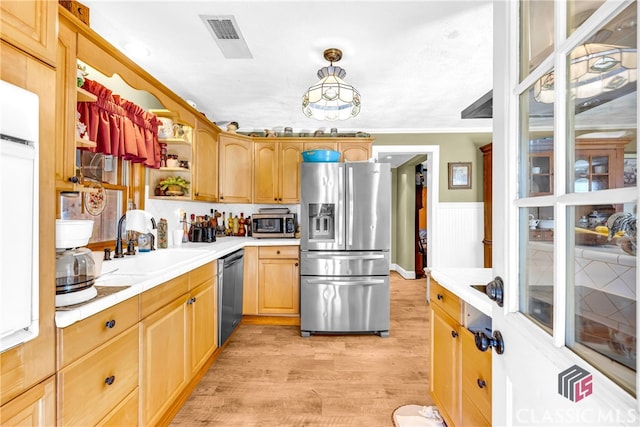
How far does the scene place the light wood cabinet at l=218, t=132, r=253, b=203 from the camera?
3559mm

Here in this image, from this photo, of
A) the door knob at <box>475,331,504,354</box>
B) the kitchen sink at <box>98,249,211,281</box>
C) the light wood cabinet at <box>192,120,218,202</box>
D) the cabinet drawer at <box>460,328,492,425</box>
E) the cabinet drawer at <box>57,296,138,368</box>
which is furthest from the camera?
the light wood cabinet at <box>192,120,218,202</box>

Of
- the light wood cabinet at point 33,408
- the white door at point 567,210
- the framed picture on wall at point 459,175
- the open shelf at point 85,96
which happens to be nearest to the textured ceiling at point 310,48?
the open shelf at point 85,96

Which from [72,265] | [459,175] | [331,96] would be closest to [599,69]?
[72,265]

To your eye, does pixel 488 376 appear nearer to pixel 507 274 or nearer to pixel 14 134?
pixel 507 274

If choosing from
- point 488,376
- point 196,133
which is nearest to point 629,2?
point 488,376

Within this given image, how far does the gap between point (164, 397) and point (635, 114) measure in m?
2.09

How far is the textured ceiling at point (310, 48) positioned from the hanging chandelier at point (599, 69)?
5.03 ft

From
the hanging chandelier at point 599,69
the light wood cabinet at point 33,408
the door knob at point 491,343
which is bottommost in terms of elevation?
the light wood cabinet at point 33,408

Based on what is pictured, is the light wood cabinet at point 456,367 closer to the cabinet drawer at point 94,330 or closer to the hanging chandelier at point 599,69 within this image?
the hanging chandelier at point 599,69

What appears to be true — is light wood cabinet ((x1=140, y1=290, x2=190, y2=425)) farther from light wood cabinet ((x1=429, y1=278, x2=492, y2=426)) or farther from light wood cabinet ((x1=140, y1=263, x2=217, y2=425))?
light wood cabinet ((x1=429, y1=278, x2=492, y2=426))

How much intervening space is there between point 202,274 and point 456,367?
1670 millimetres

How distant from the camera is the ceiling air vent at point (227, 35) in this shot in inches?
77.7

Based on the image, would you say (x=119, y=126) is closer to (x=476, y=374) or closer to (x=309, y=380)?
(x=309, y=380)

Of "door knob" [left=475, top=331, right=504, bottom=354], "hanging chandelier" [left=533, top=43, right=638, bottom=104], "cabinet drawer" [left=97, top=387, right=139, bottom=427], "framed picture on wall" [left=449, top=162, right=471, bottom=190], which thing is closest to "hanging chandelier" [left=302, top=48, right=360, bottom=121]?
"hanging chandelier" [left=533, top=43, right=638, bottom=104]
